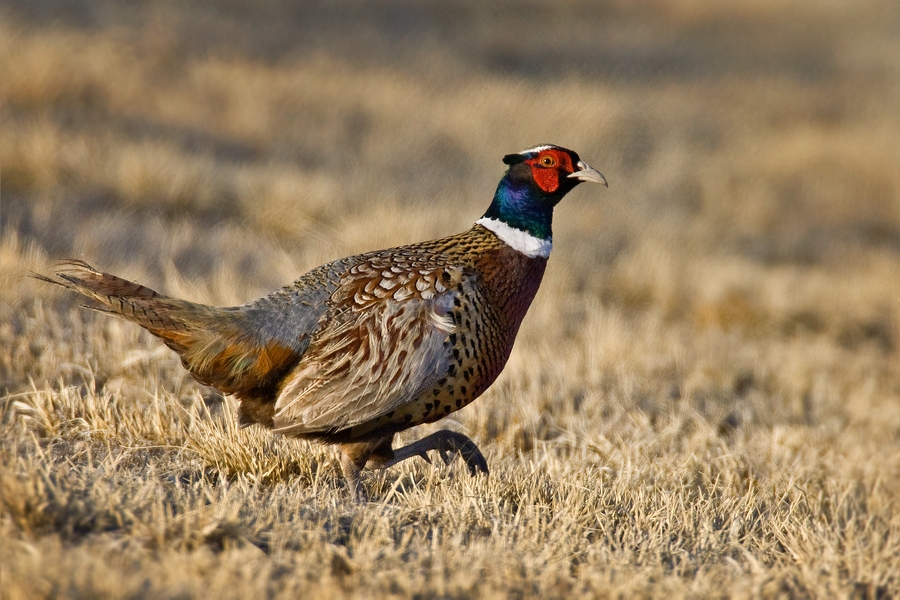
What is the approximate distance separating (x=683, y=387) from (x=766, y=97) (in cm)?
1162

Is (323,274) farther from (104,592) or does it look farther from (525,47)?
(525,47)

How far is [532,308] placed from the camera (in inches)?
266

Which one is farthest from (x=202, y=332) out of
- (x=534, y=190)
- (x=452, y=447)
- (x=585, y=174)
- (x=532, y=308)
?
(x=532, y=308)

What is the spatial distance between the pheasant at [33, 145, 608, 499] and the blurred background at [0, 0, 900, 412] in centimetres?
134

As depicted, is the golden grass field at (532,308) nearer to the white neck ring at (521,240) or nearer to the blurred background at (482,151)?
the blurred background at (482,151)

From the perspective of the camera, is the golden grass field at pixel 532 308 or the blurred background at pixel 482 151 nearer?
the golden grass field at pixel 532 308

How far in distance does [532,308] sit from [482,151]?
5543 mm

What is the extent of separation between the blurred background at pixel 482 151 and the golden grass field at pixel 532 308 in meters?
0.05

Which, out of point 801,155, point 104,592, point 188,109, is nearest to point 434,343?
point 104,592

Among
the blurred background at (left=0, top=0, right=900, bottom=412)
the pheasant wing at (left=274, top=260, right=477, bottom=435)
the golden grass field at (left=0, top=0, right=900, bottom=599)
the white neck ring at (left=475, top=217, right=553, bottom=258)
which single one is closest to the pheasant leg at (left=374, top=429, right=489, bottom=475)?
the golden grass field at (left=0, top=0, right=900, bottom=599)

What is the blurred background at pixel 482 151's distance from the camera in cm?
695

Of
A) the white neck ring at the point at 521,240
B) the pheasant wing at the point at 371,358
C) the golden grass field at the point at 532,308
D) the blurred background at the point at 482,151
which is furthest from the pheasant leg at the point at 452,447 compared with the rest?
the blurred background at the point at 482,151

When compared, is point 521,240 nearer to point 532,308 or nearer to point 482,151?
point 532,308

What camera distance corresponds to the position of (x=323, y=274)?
346 centimetres
